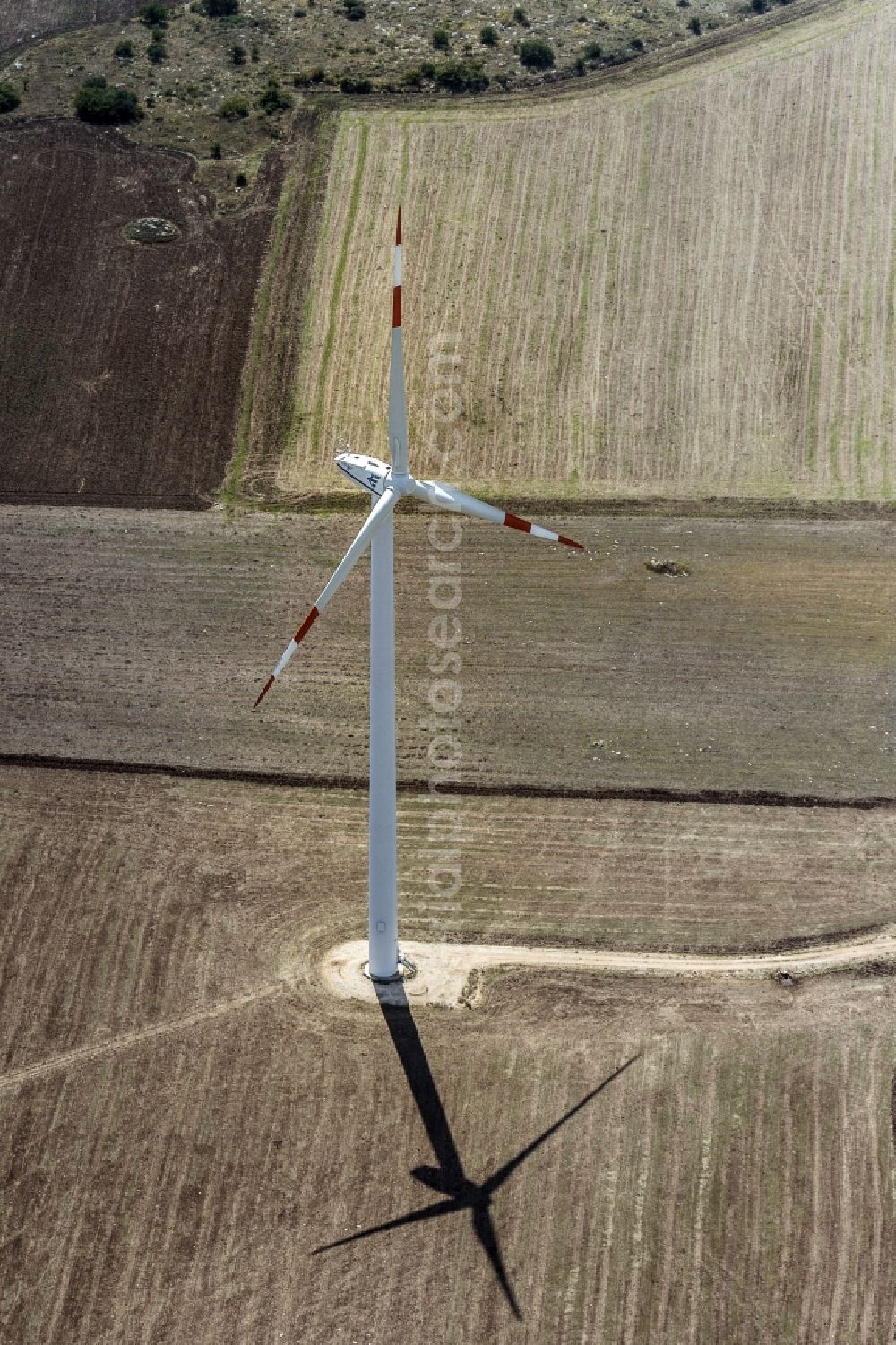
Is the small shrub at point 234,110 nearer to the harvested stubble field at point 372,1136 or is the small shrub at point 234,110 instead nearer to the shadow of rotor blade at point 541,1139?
the harvested stubble field at point 372,1136

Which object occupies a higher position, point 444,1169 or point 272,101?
point 272,101

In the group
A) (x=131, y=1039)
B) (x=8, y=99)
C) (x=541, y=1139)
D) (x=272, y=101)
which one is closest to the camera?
(x=541, y=1139)

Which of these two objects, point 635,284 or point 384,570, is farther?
point 635,284

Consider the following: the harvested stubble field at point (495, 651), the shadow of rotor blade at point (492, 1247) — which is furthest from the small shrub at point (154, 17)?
the shadow of rotor blade at point (492, 1247)

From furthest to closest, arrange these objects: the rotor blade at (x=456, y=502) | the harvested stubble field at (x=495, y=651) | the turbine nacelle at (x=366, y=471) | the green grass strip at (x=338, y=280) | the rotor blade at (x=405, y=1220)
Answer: the green grass strip at (x=338, y=280)
the harvested stubble field at (x=495, y=651)
the rotor blade at (x=405, y=1220)
the turbine nacelle at (x=366, y=471)
the rotor blade at (x=456, y=502)

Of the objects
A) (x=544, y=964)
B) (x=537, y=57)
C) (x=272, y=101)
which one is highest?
(x=537, y=57)

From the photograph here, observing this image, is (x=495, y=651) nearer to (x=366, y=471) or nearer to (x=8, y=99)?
(x=366, y=471)

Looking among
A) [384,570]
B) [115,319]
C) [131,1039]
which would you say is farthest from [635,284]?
[131,1039]

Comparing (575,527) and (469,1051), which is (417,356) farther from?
(469,1051)
